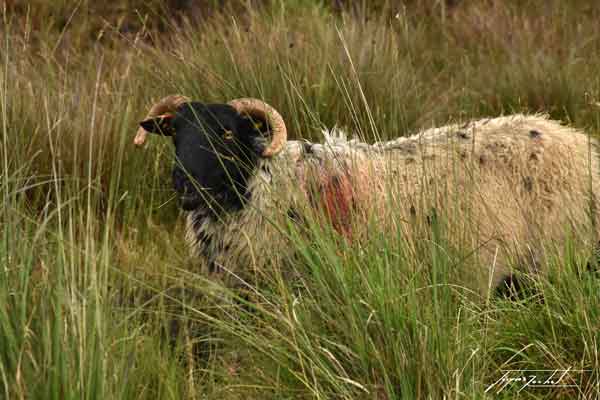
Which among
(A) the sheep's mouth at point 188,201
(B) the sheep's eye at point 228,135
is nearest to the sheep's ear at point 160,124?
(B) the sheep's eye at point 228,135

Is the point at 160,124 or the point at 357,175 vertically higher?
the point at 160,124

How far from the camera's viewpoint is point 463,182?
5.65 meters

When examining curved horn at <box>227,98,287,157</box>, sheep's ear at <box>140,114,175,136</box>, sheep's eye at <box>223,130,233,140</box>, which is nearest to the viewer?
sheep's eye at <box>223,130,233,140</box>

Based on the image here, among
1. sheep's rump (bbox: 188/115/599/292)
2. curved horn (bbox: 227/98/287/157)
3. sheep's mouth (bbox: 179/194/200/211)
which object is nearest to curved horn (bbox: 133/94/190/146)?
curved horn (bbox: 227/98/287/157)

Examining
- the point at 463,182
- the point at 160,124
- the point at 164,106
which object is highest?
the point at 164,106

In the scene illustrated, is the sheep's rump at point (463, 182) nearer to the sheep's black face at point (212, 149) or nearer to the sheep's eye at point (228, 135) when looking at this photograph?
the sheep's black face at point (212, 149)

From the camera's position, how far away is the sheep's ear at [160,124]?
5.98m

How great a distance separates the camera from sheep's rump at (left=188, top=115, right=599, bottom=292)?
5.56 metres

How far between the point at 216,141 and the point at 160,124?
656mm

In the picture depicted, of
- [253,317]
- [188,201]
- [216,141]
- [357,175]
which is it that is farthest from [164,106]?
[253,317]

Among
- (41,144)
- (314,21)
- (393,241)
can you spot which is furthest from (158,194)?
(314,21)

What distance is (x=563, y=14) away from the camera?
36.3 ft

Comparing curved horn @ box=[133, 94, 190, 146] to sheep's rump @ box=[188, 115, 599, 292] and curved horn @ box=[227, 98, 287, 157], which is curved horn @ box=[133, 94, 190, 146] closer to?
curved horn @ box=[227, 98, 287, 157]

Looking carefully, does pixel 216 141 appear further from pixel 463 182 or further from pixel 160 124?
pixel 463 182
